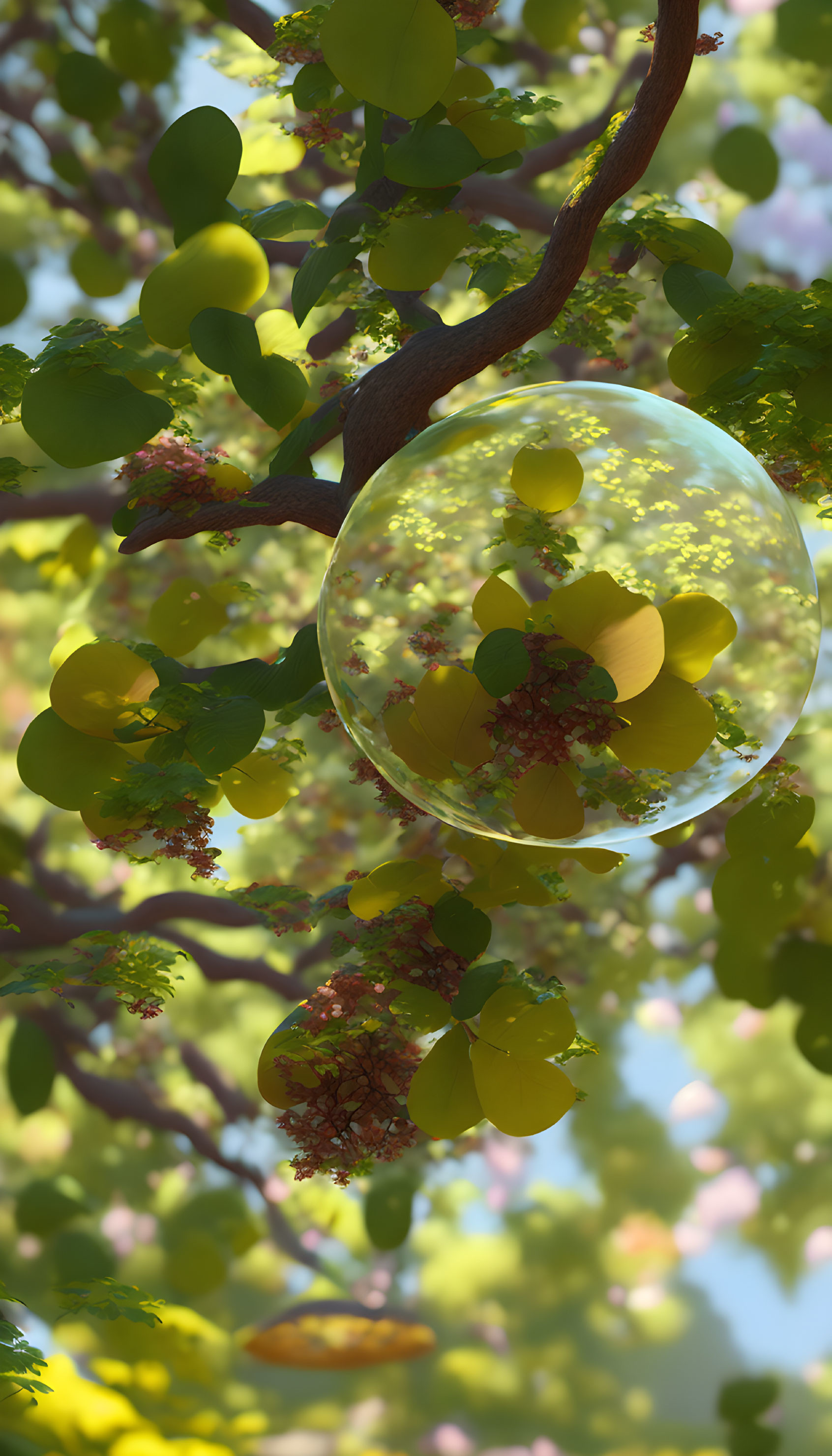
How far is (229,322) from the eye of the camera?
56.0 inches

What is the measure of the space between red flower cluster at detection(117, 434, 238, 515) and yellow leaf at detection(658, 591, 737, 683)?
0.95 metres

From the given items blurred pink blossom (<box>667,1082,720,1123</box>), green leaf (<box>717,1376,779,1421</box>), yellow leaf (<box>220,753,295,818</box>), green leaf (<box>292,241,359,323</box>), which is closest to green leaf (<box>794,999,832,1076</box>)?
blurred pink blossom (<box>667,1082,720,1123</box>)

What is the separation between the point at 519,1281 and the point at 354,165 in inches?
75.2

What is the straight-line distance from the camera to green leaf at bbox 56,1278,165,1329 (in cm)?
182

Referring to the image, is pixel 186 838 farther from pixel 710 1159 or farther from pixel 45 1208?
pixel 710 1159

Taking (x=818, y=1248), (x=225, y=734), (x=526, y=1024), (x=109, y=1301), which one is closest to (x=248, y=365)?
(x=225, y=734)

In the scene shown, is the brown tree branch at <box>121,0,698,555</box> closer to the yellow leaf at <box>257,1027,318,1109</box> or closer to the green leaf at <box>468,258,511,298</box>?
the green leaf at <box>468,258,511,298</box>

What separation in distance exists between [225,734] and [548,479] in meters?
0.72

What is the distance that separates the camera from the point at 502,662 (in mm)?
888

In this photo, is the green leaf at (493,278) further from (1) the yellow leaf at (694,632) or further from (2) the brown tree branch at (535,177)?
(1) the yellow leaf at (694,632)

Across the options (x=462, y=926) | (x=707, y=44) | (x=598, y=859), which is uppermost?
(x=707, y=44)

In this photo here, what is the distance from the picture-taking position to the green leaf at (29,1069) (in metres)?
1.96

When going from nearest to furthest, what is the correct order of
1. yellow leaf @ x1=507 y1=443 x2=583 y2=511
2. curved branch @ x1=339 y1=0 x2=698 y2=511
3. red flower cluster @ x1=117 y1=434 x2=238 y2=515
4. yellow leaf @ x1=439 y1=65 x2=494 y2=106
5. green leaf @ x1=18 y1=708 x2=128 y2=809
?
yellow leaf @ x1=507 y1=443 x2=583 y2=511
curved branch @ x1=339 y1=0 x2=698 y2=511
yellow leaf @ x1=439 y1=65 x2=494 y2=106
green leaf @ x1=18 y1=708 x2=128 y2=809
red flower cluster @ x1=117 y1=434 x2=238 y2=515

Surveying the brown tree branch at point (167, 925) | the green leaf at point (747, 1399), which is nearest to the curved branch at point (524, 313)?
the brown tree branch at point (167, 925)
